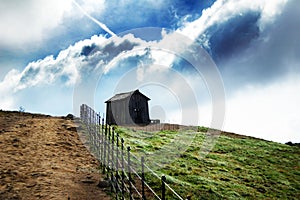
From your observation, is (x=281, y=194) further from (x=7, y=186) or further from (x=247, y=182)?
(x=7, y=186)

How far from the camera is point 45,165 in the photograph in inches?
479

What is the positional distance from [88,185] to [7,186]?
2739mm

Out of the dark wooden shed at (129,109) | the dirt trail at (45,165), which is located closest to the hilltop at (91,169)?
the dirt trail at (45,165)

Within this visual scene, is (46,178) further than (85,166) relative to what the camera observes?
No

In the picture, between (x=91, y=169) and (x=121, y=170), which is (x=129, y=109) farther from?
(x=121, y=170)

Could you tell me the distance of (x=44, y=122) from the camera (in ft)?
68.0

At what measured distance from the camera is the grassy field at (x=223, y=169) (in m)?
12.7

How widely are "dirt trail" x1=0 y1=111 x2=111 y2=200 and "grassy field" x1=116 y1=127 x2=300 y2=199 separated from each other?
2915 mm

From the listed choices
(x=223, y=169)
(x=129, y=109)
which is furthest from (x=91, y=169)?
(x=129, y=109)

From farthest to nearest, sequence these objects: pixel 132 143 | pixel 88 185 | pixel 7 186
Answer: pixel 132 143 → pixel 88 185 → pixel 7 186

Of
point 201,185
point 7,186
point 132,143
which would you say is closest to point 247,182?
point 201,185

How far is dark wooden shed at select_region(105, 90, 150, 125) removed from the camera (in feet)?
118

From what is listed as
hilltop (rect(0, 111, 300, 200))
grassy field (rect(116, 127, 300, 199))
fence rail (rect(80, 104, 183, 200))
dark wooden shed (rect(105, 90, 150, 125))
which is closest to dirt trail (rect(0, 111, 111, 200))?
hilltop (rect(0, 111, 300, 200))

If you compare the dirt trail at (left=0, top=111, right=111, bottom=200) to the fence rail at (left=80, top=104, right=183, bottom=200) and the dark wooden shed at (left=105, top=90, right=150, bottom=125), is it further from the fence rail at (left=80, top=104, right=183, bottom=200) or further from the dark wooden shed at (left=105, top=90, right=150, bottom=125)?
the dark wooden shed at (left=105, top=90, right=150, bottom=125)
